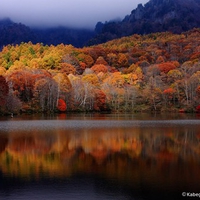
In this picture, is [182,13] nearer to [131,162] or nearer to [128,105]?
[128,105]

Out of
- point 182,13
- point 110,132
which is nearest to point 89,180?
point 110,132

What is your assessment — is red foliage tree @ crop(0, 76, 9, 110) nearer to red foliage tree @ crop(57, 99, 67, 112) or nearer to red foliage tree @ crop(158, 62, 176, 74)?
red foliage tree @ crop(57, 99, 67, 112)

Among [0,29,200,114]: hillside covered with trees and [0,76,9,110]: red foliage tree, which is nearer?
[0,76,9,110]: red foliage tree

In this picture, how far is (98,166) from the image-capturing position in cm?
1780

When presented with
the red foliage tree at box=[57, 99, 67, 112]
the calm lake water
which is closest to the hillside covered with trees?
the red foliage tree at box=[57, 99, 67, 112]

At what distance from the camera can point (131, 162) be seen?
1866 centimetres

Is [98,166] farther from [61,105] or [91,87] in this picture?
[91,87]

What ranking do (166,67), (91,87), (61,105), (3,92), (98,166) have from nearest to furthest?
(98,166) → (3,92) → (61,105) → (91,87) → (166,67)

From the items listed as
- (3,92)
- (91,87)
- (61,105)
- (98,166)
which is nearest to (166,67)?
(91,87)

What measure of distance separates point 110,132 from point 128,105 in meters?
47.2

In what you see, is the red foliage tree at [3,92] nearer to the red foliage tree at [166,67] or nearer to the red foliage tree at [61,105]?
the red foliage tree at [61,105]

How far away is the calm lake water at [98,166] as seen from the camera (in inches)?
524

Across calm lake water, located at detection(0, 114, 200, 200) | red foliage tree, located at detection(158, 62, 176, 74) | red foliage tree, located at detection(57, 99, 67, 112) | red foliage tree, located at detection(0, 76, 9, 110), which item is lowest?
calm lake water, located at detection(0, 114, 200, 200)

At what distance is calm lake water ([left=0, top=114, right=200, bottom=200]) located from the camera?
13.3 m
